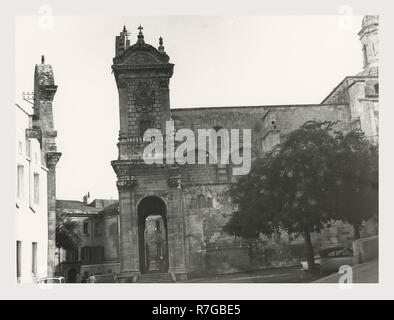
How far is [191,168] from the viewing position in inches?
870

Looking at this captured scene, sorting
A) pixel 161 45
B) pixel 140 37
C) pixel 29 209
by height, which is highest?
pixel 140 37

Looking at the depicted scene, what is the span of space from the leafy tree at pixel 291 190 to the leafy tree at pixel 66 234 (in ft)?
18.1

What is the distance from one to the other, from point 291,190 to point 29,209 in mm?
8516

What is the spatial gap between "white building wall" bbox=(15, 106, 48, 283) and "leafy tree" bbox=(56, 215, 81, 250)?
78cm

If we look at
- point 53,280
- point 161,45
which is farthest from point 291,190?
point 53,280

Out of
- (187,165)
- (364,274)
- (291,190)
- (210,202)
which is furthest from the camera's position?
(187,165)

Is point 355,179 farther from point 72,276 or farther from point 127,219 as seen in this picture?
point 127,219

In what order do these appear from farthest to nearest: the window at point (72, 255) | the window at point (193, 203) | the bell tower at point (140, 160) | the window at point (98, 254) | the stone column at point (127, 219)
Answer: the window at point (193, 203) < the stone column at point (127, 219) < the bell tower at point (140, 160) < the window at point (98, 254) < the window at point (72, 255)

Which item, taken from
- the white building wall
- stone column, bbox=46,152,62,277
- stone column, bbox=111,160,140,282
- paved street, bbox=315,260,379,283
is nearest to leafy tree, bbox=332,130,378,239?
paved street, bbox=315,260,379,283

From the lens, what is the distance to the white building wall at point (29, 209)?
17281 mm

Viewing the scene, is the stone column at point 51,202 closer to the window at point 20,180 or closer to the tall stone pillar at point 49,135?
the tall stone pillar at point 49,135

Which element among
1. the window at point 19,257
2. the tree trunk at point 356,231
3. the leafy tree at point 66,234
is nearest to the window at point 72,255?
the leafy tree at point 66,234
